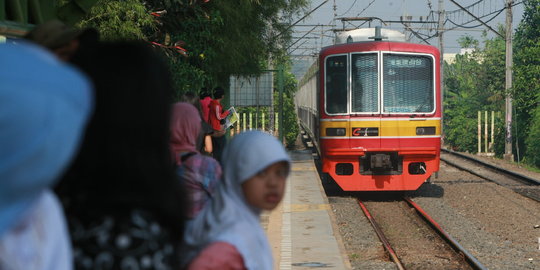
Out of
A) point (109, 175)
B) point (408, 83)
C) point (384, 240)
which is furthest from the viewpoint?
point (408, 83)

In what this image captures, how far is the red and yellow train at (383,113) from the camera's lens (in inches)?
571

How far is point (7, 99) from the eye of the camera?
1.21 meters

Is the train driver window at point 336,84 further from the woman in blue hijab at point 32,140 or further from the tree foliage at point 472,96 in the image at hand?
the tree foliage at point 472,96

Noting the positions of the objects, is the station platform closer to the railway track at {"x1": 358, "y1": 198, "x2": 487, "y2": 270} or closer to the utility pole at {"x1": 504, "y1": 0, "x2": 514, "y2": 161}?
the railway track at {"x1": 358, "y1": 198, "x2": 487, "y2": 270}

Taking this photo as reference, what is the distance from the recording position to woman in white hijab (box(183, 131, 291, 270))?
83.6 inches

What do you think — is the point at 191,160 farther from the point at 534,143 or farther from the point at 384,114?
the point at 534,143

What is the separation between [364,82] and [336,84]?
493 mm

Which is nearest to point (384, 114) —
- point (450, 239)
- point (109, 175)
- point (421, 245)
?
point (421, 245)

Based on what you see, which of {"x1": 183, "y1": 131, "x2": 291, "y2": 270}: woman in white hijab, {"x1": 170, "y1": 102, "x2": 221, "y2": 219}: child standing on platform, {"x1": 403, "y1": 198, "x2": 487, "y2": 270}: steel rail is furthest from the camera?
{"x1": 403, "y1": 198, "x2": 487, "y2": 270}: steel rail

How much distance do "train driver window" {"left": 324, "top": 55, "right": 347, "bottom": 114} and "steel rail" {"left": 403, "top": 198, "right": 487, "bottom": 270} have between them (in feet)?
6.81

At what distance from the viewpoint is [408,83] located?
14664mm

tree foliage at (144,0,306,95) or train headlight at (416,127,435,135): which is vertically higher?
tree foliage at (144,0,306,95)

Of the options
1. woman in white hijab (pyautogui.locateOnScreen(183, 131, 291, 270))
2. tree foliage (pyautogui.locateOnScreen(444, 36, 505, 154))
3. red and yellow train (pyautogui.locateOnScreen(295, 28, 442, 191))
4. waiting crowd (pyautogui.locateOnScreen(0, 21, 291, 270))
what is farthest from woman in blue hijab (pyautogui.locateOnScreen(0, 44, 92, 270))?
tree foliage (pyautogui.locateOnScreen(444, 36, 505, 154))

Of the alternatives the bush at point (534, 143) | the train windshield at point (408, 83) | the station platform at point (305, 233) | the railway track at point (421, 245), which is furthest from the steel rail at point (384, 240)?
the bush at point (534, 143)
